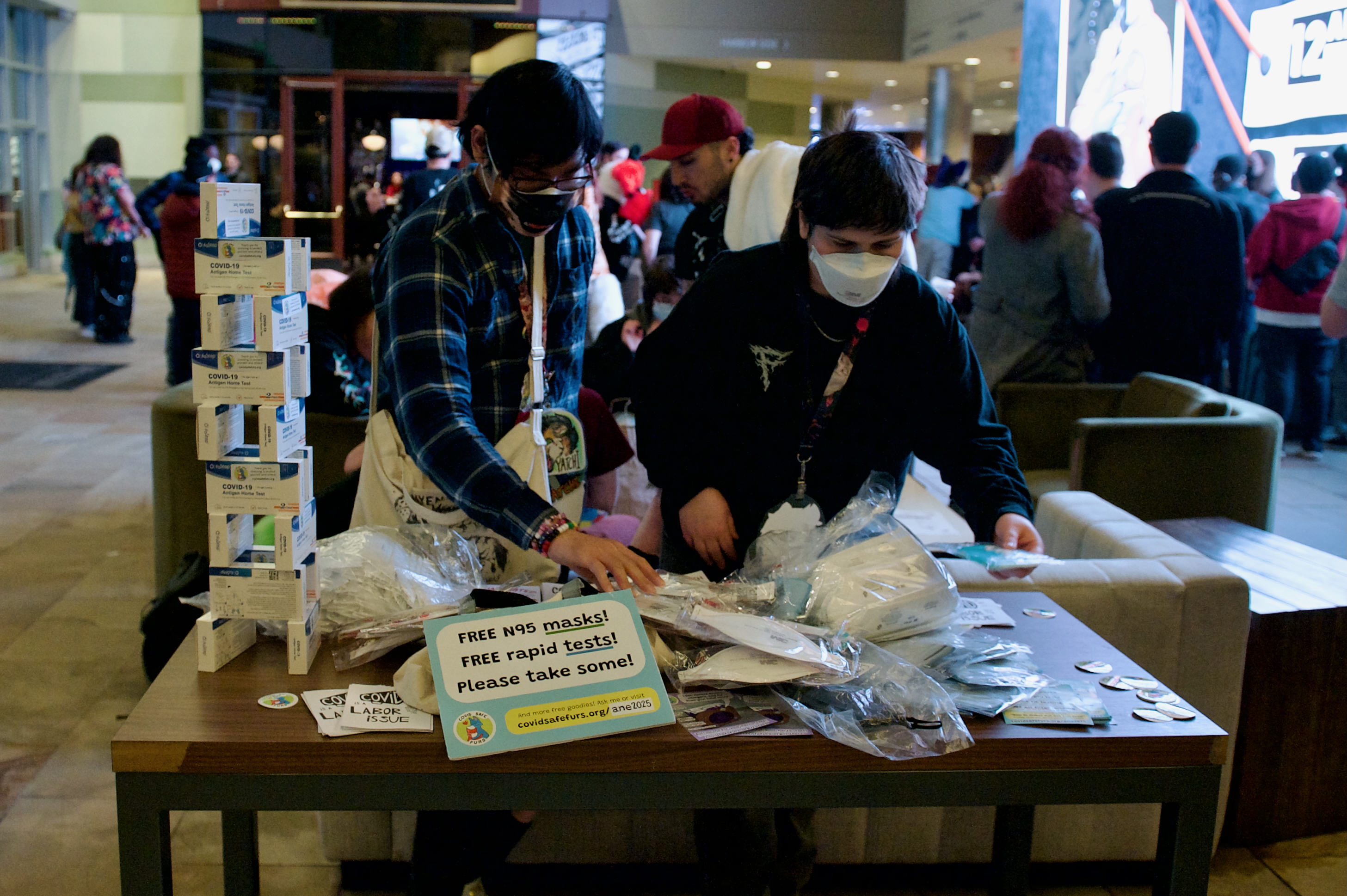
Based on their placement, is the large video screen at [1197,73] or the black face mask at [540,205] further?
the large video screen at [1197,73]

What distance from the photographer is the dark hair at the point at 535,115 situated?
152cm

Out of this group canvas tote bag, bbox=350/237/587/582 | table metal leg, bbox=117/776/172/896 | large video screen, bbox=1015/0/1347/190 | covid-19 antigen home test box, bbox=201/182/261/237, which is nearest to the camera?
table metal leg, bbox=117/776/172/896

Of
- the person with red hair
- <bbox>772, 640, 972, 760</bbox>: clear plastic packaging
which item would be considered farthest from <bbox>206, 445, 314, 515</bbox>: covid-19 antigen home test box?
the person with red hair

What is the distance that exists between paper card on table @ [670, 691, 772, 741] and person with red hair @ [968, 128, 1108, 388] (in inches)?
113

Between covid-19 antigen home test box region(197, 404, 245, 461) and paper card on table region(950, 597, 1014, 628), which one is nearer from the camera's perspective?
covid-19 antigen home test box region(197, 404, 245, 461)

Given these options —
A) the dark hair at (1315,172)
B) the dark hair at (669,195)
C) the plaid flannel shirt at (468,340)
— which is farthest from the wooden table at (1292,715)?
the dark hair at (669,195)

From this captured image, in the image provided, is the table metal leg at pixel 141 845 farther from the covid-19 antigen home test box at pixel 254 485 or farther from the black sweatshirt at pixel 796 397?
the black sweatshirt at pixel 796 397

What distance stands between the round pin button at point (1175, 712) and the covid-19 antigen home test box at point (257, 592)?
98 cm

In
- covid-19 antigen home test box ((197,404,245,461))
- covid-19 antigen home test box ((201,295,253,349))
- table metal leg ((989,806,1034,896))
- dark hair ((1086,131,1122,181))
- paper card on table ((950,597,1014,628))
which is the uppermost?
dark hair ((1086,131,1122,181))

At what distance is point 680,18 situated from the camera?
11.8 m

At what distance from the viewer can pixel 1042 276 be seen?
12.6ft

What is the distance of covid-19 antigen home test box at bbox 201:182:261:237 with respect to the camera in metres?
1.24

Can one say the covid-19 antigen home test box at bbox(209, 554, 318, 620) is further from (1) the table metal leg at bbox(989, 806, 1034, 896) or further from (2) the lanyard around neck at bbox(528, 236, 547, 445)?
(1) the table metal leg at bbox(989, 806, 1034, 896)

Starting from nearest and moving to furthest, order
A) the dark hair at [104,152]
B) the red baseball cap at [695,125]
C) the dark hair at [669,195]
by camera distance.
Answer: the red baseball cap at [695,125] < the dark hair at [669,195] < the dark hair at [104,152]
